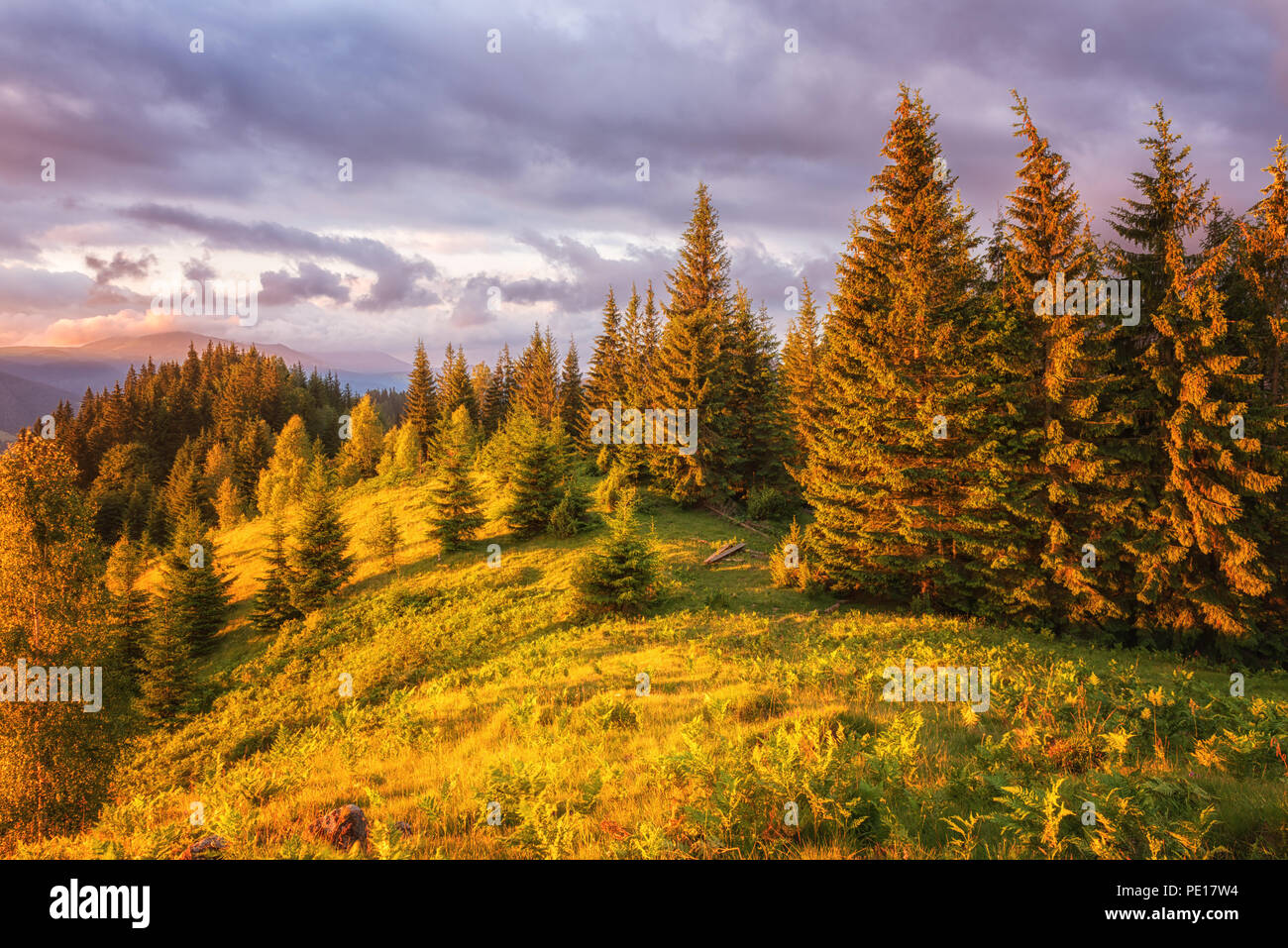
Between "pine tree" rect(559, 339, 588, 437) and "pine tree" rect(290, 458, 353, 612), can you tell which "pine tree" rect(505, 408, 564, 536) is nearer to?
"pine tree" rect(290, 458, 353, 612)

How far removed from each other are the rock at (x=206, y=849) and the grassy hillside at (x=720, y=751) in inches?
3.7

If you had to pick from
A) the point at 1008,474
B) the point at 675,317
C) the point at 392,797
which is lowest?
the point at 392,797

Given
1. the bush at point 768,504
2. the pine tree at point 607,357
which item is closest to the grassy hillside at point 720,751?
the bush at point 768,504

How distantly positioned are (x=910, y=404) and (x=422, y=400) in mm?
60802

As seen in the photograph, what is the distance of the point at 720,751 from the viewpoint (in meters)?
6.25

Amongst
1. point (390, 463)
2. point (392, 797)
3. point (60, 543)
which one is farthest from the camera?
point (390, 463)

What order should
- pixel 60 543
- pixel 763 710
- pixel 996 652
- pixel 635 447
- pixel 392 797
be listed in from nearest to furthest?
pixel 392 797 → pixel 763 710 → pixel 996 652 → pixel 60 543 → pixel 635 447

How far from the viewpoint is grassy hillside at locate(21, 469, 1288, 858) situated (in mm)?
4172

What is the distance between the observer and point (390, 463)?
55969 mm

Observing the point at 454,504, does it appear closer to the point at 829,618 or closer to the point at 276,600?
the point at 276,600

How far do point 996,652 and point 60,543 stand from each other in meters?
27.0

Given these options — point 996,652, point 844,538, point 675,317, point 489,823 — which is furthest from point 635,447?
point 489,823

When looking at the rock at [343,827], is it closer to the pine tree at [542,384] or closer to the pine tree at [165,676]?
the pine tree at [165,676]
